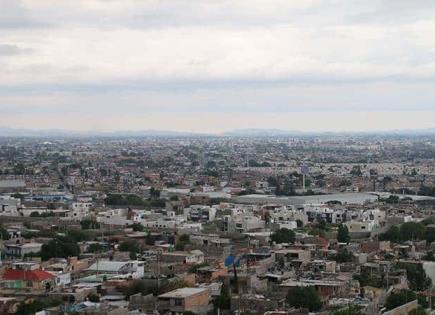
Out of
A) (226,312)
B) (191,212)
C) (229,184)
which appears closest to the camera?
(226,312)

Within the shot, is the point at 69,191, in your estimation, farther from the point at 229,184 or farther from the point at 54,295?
the point at 54,295

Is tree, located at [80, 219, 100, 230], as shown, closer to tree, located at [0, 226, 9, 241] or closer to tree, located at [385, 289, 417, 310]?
tree, located at [0, 226, 9, 241]

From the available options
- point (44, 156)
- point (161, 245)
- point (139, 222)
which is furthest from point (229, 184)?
point (44, 156)

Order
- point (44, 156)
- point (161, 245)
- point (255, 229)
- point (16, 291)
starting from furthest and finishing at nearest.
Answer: point (44, 156) → point (255, 229) → point (161, 245) → point (16, 291)

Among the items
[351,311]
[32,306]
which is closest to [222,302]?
[351,311]

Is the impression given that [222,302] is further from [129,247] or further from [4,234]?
[4,234]

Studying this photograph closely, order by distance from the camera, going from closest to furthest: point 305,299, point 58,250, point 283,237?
point 305,299
point 58,250
point 283,237

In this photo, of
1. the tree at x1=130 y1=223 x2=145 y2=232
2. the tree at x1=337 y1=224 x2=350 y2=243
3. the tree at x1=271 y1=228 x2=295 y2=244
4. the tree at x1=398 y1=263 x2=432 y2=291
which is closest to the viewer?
the tree at x1=398 y1=263 x2=432 y2=291

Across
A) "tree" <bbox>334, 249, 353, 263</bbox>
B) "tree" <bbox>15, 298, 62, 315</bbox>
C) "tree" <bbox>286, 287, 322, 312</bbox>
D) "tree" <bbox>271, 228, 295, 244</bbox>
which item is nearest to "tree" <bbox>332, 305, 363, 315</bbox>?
"tree" <bbox>286, 287, 322, 312</bbox>
